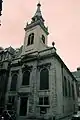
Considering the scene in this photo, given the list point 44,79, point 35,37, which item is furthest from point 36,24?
point 44,79

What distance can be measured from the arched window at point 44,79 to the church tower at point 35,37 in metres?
5.06

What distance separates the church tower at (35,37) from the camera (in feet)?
81.5

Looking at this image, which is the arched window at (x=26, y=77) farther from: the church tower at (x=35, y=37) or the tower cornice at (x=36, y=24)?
the tower cornice at (x=36, y=24)

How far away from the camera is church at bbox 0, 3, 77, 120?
60.2 ft

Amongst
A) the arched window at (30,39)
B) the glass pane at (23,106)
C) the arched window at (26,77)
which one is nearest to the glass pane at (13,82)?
the arched window at (26,77)

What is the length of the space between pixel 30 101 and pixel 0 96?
739 centimetres

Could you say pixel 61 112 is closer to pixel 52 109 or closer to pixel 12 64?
pixel 52 109

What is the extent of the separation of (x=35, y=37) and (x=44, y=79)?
9.54 metres

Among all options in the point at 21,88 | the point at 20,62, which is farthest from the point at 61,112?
the point at 20,62

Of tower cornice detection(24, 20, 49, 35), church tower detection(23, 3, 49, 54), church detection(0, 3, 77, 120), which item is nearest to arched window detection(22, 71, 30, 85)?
church detection(0, 3, 77, 120)

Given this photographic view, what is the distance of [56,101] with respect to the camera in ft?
57.7

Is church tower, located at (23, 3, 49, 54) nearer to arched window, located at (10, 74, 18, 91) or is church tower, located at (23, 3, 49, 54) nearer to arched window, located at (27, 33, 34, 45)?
arched window, located at (27, 33, 34, 45)

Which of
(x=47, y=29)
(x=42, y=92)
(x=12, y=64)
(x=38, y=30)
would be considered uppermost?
(x=47, y=29)

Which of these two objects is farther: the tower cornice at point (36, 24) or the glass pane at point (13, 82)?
the tower cornice at point (36, 24)
